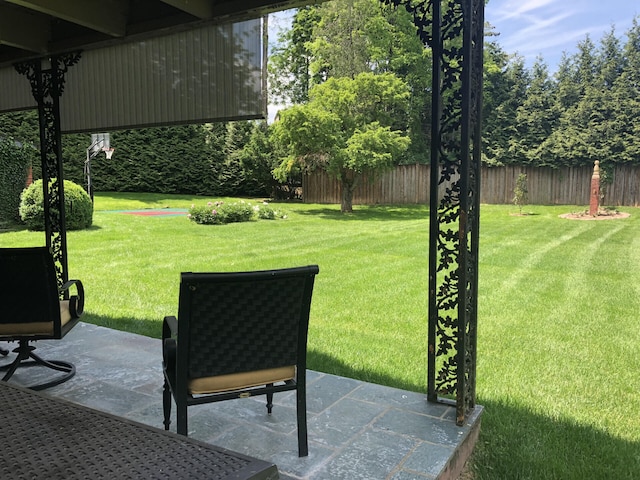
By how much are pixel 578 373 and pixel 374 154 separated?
1205cm

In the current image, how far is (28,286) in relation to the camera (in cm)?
276

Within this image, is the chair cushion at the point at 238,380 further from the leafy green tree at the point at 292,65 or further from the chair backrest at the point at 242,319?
the leafy green tree at the point at 292,65

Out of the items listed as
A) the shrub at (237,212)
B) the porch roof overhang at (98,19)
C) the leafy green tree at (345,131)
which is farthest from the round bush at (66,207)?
the porch roof overhang at (98,19)

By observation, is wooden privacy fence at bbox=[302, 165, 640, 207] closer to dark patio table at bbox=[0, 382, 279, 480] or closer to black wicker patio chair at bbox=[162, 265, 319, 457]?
black wicker patio chair at bbox=[162, 265, 319, 457]

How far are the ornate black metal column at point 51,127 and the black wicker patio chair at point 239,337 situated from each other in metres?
2.72

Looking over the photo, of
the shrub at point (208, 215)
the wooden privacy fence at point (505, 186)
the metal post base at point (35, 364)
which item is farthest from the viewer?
the wooden privacy fence at point (505, 186)

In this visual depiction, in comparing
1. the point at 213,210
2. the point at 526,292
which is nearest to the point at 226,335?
the point at 526,292

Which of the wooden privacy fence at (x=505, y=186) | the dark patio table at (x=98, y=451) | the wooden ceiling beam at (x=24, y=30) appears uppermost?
the wooden ceiling beam at (x=24, y=30)

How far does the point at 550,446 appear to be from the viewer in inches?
99.7

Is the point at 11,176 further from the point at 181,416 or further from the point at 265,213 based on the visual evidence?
the point at 181,416

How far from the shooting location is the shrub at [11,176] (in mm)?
11680

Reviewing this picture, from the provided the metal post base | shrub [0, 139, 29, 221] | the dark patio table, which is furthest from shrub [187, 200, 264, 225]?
the dark patio table

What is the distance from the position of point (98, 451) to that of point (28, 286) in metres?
1.82

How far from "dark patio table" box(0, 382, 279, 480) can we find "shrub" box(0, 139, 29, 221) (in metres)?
12.2
